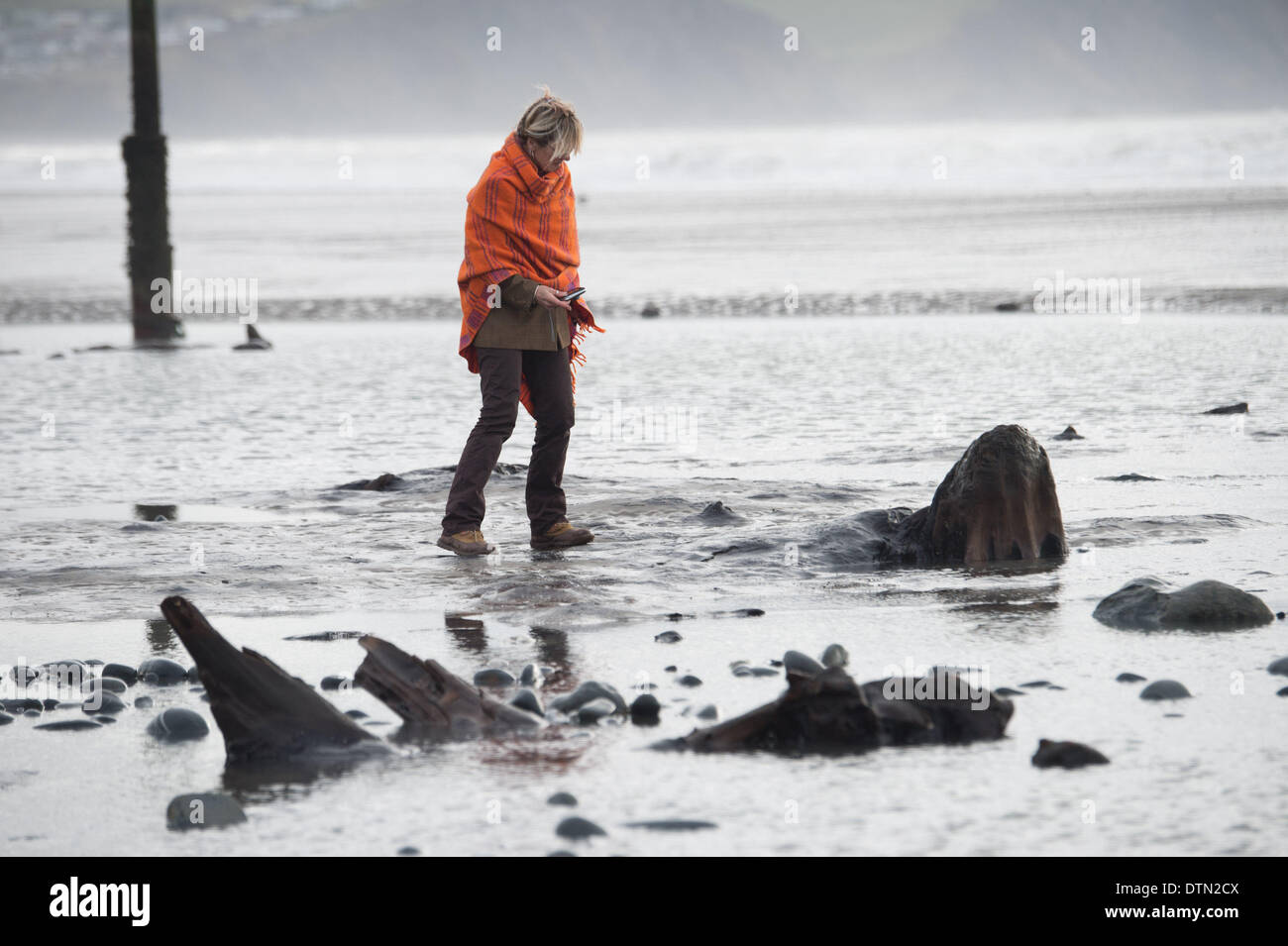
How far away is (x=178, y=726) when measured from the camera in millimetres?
4305

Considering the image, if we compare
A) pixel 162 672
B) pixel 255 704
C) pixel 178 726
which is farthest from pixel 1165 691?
pixel 162 672

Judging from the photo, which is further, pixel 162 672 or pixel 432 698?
pixel 162 672

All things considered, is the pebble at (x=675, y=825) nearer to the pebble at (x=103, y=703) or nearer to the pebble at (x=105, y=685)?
the pebble at (x=103, y=703)

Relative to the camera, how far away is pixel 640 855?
11.1 ft

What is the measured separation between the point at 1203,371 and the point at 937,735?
9267mm

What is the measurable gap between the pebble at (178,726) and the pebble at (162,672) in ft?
1.78

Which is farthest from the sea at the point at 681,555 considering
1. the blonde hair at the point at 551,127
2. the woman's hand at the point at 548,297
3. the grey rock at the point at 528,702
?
the blonde hair at the point at 551,127

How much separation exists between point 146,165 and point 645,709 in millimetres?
13431

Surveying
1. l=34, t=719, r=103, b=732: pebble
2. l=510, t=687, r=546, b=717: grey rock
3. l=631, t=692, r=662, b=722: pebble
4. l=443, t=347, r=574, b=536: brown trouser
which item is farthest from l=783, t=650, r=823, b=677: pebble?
l=443, t=347, r=574, b=536: brown trouser

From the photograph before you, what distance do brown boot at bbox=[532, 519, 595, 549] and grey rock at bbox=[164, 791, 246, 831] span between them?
332cm

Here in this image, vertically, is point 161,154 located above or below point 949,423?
above

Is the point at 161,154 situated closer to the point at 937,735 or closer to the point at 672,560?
the point at 672,560

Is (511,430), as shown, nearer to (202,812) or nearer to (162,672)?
(162,672)
